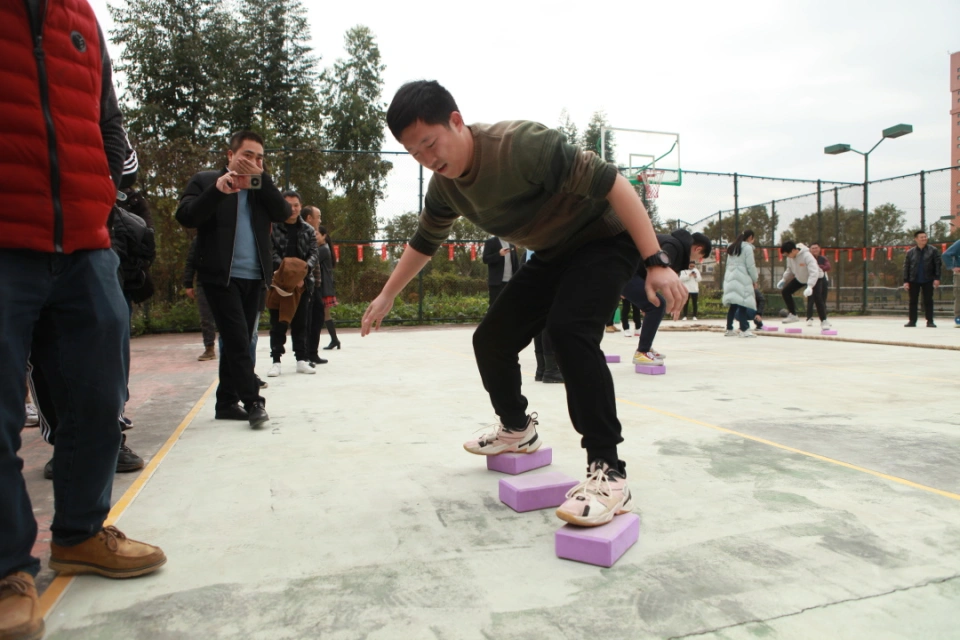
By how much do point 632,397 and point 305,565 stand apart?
3.28m

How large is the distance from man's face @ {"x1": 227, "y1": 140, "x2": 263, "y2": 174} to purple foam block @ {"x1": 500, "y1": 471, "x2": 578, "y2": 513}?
94.0 inches

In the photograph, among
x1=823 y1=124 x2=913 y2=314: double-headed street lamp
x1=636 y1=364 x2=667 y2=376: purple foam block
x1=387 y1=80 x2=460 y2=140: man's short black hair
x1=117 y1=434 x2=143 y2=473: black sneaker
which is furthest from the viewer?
x1=823 y1=124 x2=913 y2=314: double-headed street lamp

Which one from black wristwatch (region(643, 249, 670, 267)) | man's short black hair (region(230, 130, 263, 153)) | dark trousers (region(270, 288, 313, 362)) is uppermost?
man's short black hair (region(230, 130, 263, 153))

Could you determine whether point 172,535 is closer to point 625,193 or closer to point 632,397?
point 625,193

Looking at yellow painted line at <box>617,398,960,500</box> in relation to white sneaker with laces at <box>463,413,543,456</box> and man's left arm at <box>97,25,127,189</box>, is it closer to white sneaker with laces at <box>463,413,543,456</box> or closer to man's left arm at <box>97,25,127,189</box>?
white sneaker with laces at <box>463,413,543,456</box>

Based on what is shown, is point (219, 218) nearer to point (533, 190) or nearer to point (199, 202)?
point (199, 202)

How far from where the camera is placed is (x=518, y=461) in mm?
2707

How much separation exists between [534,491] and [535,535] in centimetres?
24

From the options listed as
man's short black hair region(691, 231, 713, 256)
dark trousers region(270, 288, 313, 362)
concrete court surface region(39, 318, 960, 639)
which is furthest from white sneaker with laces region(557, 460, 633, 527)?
dark trousers region(270, 288, 313, 362)

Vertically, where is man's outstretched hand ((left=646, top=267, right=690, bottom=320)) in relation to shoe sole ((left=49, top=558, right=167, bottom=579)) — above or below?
above

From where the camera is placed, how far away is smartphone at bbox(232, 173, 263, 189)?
3592mm

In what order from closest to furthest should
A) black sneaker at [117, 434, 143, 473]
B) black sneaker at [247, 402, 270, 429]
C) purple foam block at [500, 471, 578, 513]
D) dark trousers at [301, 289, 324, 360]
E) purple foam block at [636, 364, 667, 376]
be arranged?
1. purple foam block at [500, 471, 578, 513]
2. black sneaker at [117, 434, 143, 473]
3. black sneaker at [247, 402, 270, 429]
4. purple foam block at [636, 364, 667, 376]
5. dark trousers at [301, 289, 324, 360]

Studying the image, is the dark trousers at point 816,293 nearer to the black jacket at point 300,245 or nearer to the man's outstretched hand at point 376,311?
the black jacket at point 300,245

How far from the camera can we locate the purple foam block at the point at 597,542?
69.9 inches
